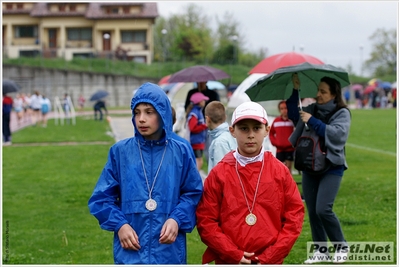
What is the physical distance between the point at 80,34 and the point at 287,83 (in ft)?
272

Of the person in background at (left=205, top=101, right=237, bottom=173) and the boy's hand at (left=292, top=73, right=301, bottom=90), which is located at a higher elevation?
the boy's hand at (left=292, top=73, right=301, bottom=90)

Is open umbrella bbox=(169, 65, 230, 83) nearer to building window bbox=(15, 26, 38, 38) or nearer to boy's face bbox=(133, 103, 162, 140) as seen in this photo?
boy's face bbox=(133, 103, 162, 140)

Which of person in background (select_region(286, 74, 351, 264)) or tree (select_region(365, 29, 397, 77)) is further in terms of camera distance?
tree (select_region(365, 29, 397, 77))

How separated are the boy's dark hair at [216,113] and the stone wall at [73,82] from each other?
6419 cm

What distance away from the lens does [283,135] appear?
1234 centimetres

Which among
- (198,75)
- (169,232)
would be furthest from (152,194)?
(198,75)

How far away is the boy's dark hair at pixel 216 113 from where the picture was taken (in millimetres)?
7754

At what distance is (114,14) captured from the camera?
88062mm

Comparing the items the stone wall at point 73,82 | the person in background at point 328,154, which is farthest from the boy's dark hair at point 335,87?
the stone wall at point 73,82

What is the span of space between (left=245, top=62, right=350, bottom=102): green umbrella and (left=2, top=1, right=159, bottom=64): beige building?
7936 centimetres

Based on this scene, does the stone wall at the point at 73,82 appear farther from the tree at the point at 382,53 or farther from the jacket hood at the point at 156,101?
the jacket hood at the point at 156,101

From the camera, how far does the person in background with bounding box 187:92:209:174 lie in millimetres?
12633

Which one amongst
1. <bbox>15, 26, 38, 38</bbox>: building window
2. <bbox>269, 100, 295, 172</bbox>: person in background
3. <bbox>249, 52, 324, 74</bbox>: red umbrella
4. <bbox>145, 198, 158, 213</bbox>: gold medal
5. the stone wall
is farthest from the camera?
<bbox>15, 26, 38, 38</bbox>: building window

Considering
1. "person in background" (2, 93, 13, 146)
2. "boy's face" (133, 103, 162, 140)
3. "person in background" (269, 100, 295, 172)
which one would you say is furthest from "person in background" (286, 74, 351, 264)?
"person in background" (2, 93, 13, 146)
